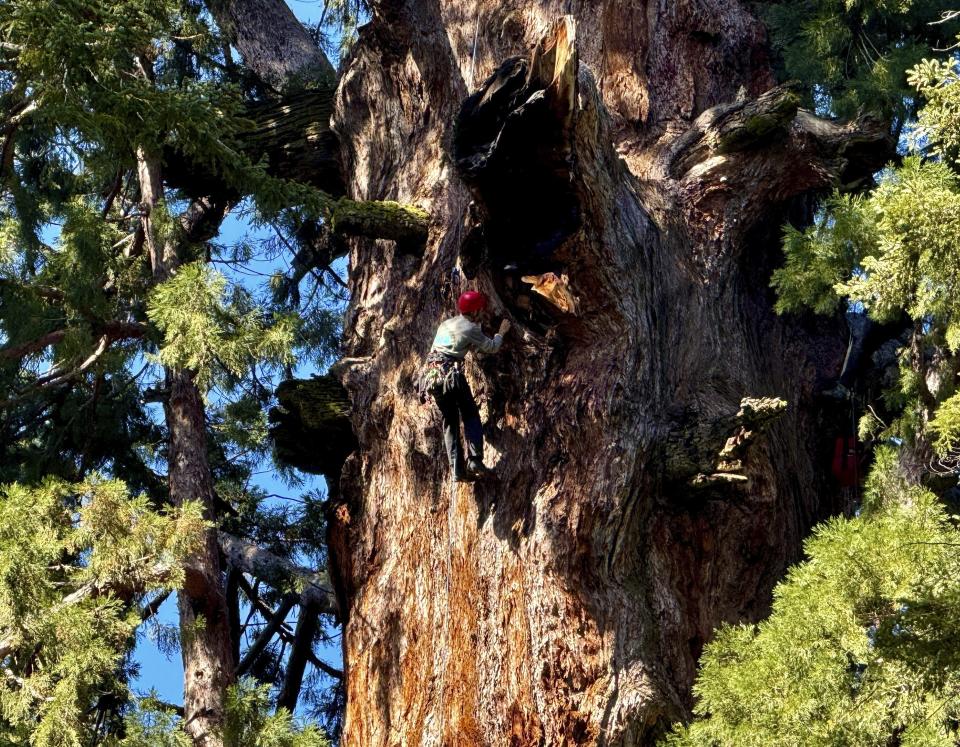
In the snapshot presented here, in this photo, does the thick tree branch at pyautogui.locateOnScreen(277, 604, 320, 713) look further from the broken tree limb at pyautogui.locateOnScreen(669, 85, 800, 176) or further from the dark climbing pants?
the broken tree limb at pyautogui.locateOnScreen(669, 85, 800, 176)

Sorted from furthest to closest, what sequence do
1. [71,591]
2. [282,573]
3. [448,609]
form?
[282,573] → [71,591] → [448,609]

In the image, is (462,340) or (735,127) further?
(735,127)

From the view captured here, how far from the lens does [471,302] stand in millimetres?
7203

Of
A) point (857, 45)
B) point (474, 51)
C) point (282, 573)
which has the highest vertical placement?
point (857, 45)

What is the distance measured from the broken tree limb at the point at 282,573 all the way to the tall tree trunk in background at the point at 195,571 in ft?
4.99

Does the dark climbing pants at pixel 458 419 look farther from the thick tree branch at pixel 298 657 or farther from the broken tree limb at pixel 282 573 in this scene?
the thick tree branch at pixel 298 657

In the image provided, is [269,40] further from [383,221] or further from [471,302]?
[471,302]

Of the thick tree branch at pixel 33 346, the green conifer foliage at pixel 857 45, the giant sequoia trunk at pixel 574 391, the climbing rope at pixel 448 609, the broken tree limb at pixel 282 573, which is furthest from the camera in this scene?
the green conifer foliage at pixel 857 45

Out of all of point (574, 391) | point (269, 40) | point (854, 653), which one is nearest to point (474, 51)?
point (574, 391)

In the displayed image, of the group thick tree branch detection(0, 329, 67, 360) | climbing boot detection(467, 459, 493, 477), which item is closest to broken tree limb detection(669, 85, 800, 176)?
climbing boot detection(467, 459, 493, 477)

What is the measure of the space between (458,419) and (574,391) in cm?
64

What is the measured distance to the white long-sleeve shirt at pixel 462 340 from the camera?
710cm

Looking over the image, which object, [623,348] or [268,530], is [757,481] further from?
[268,530]

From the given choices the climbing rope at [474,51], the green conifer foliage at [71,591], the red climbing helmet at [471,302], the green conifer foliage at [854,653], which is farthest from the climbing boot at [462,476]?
the climbing rope at [474,51]
